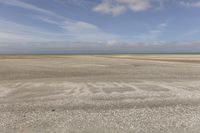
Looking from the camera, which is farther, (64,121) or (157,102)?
(157,102)

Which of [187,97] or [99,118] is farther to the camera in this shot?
[187,97]

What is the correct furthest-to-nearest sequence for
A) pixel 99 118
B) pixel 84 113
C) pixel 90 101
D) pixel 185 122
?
pixel 90 101, pixel 84 113, pixel 99 118, pixel 185 122

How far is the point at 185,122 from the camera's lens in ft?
16.6

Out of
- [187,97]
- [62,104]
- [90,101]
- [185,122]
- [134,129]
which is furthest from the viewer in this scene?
[187,97]

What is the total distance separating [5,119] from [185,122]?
5485 millimetres

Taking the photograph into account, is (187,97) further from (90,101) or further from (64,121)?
(64,121)

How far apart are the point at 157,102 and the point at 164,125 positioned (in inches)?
91.2

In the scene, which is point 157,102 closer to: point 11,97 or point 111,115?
point 111,115

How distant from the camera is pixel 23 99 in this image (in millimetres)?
7594

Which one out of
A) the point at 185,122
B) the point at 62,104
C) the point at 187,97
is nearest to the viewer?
the point at 185,122

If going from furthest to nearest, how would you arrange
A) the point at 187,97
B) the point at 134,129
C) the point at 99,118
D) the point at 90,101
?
1. the point at 187,97
2. the point at 90,101
3. the point at 99,118
4. the point at 134,129

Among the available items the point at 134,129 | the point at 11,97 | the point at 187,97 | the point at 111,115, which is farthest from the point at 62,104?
the point at 187,97

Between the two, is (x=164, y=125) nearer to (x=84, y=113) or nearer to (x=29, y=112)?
(x=84, y=113)

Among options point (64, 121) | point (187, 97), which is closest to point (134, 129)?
point (64, 121)
